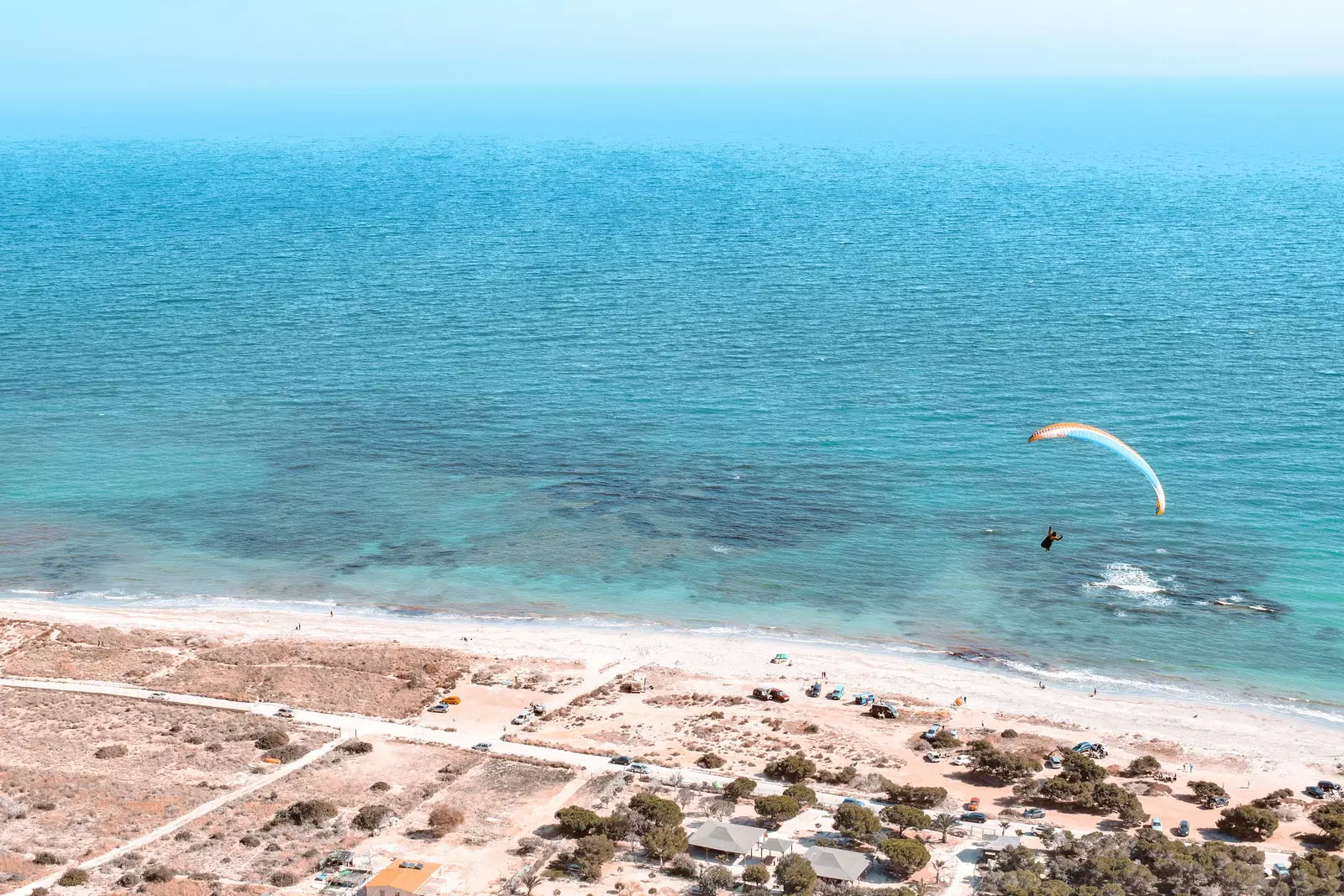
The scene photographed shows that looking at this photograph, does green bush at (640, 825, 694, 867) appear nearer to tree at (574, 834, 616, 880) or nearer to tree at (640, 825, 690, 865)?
tree at (640, 825, 690, 865)

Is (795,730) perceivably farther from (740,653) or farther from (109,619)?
(109,619)

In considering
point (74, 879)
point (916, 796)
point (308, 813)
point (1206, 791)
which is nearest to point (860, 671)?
point (916, 796)

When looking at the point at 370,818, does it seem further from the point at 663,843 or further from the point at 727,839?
the point at 727,839

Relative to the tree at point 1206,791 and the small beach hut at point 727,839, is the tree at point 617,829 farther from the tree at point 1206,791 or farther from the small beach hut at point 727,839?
the tree at point 1206,791

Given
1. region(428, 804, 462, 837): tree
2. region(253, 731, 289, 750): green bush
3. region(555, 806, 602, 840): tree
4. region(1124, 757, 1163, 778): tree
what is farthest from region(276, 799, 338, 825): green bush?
region(1124, 757, 1163, 778): tree

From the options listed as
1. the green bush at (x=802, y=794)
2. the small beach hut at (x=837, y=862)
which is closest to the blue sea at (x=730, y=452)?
the green bush at (x=802, y=794)

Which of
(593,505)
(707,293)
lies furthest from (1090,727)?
(707,293)
